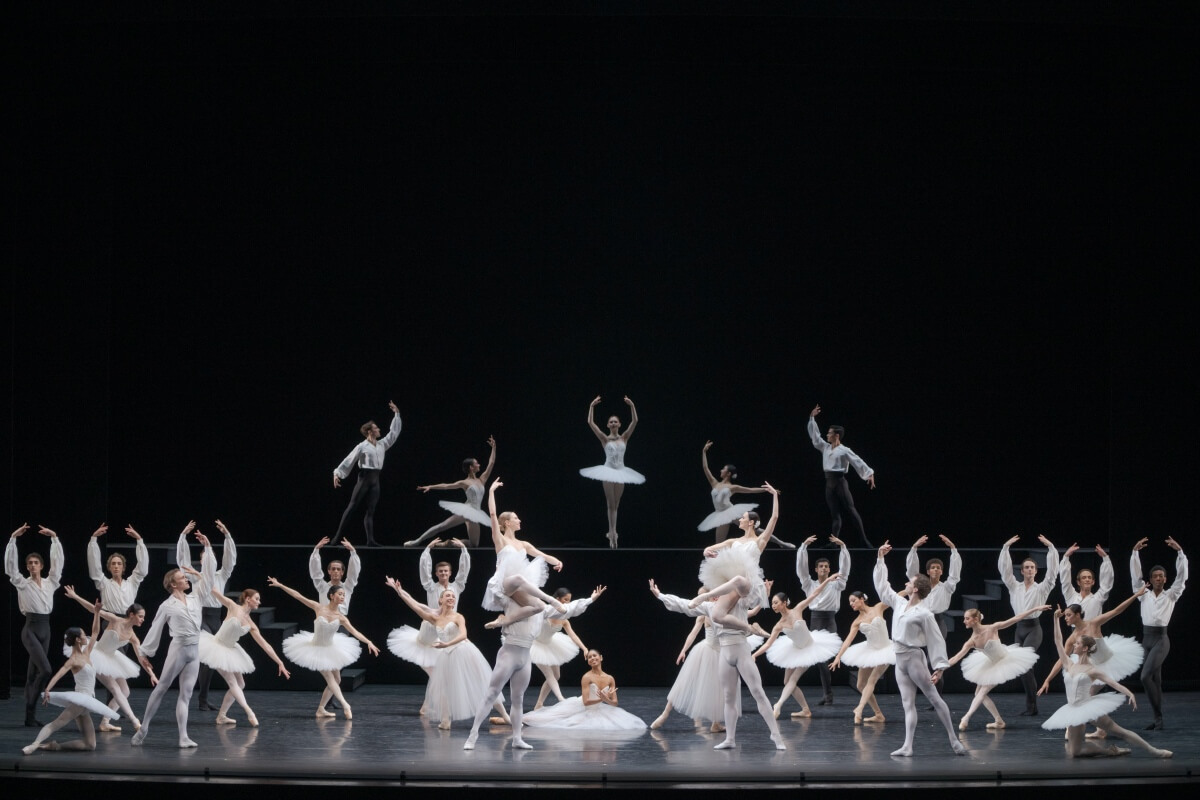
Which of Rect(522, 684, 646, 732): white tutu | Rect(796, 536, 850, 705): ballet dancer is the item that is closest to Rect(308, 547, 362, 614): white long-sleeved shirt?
Rect(522, 684, 646, 732): white tutu

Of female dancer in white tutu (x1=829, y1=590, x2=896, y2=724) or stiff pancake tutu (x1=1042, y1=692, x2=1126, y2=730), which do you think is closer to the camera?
stiff pancake tutu (x1=1042, y1=692, x2=1126, y2=730)

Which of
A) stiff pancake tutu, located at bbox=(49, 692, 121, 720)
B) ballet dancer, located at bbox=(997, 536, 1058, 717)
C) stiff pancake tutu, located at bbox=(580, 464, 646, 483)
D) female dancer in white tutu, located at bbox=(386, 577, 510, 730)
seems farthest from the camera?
stiff pancake tutu, located at bbox=(580, 464, 646, 483)

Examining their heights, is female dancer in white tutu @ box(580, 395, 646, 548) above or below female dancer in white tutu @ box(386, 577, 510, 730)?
above

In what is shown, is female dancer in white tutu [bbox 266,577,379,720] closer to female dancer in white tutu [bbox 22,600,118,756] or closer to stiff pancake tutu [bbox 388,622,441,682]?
stiff pancake tutu [bbox 388,622,441,682]

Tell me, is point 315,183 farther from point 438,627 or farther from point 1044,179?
point 1044,179

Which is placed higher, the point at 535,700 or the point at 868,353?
the point at 868,353

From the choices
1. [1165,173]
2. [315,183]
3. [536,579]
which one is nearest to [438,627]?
[536,579]

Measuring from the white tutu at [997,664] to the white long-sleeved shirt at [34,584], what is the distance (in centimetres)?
748

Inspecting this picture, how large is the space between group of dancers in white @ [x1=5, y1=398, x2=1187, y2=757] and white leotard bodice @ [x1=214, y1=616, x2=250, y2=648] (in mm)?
22

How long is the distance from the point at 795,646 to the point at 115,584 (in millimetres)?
5774

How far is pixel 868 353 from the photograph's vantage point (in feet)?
47.3

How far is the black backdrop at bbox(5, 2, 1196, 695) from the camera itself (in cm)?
1424

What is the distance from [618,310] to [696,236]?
1228 millimetres

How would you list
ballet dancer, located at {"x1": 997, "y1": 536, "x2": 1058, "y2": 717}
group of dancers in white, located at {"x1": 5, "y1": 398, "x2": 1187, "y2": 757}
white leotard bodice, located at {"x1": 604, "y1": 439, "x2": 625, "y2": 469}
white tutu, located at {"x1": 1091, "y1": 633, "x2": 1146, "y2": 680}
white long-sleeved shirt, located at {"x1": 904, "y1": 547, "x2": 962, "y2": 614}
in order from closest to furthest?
group of dancers in white, located at {"x1": 5, "y1": 398, "x2": 1187, "y2": 757}
white tutu, located at {"x1": 1091, "y1": 633, "x2": 1146, "y2": 680}
ballet dancer, located at {"x1": 997, "y1": 536, "x2": 1058, "y2": 717}
white long-sleeved shirt, located at {"x1": 904, "y1": 547, "x2": 962, "y2": 614}
white leotard bodice, located at {"x1": 604, "y1": 439, "x2": 625, "y2": 469}
